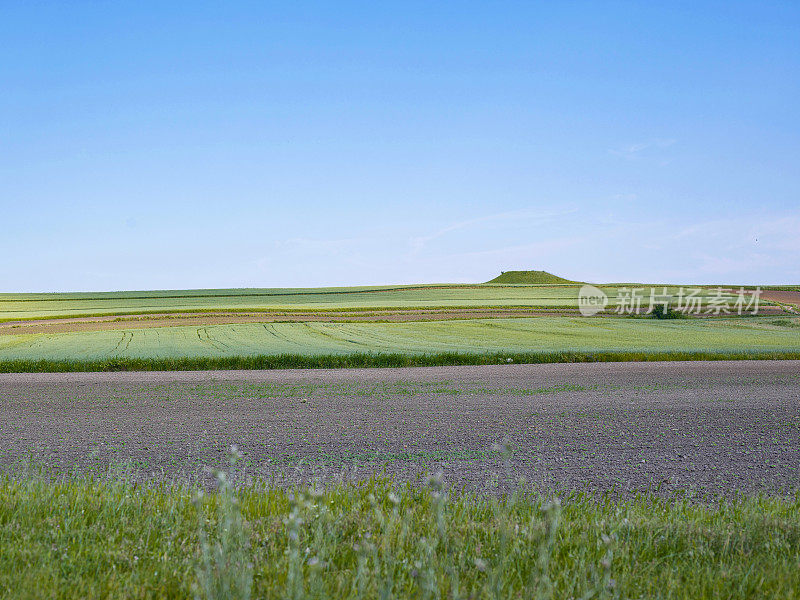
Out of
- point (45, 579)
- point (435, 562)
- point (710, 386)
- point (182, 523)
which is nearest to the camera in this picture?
point (45, 579)

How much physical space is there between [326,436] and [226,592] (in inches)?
237

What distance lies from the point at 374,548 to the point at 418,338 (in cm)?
2505

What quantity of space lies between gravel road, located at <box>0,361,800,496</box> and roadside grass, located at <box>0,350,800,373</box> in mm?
2352

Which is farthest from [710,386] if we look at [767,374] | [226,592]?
[226,592]

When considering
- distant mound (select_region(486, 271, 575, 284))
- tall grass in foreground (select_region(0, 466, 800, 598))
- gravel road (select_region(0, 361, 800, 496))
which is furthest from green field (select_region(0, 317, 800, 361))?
distant mound (select_region(486, 271, 575, 284))

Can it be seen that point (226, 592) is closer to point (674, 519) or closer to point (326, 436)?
point (674, 519)

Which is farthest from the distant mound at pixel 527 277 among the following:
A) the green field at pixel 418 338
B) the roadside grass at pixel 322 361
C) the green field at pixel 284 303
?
the roadside grass at pixel 322 361

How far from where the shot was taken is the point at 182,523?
5129 millimetres

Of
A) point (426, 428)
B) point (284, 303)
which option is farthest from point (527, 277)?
point (426, 428)

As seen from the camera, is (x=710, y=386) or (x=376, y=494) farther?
(x=710, y=386)

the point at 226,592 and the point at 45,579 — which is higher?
the point at 226,592

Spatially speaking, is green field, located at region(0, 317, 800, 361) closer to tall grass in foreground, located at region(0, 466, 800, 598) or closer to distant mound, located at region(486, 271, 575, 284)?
tall grass in foreground, located at region(0, 466, 800, 598)

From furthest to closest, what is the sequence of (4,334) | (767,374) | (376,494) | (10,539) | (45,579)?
1. (4,334)
2. (767,374)
3. (376,494)
4. (10,539)
5. (45,579)

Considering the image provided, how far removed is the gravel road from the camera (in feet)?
25.4
